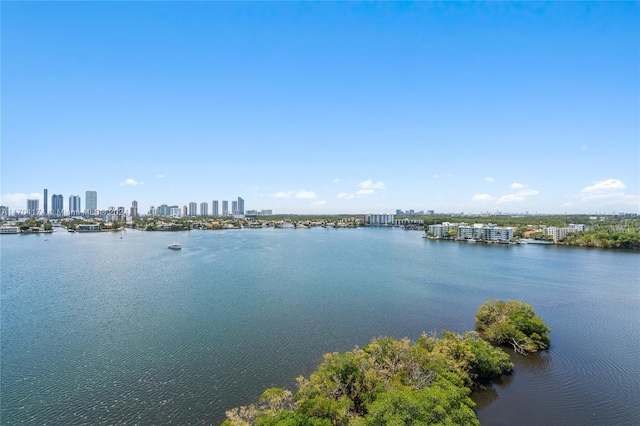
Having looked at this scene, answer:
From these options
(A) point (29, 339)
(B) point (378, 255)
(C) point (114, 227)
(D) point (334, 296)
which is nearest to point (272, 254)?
(B) point (378, 255)

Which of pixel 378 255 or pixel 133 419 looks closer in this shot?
pixel 133 419

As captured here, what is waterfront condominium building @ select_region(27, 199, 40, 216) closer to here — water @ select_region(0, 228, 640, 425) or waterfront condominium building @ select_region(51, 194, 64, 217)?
waterfront condominium building @ select_region(51, 194, 64, 217)

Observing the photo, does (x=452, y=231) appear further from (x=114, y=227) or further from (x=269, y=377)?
(x=114, y=227)

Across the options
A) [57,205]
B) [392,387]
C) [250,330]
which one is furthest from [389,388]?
[57,205]

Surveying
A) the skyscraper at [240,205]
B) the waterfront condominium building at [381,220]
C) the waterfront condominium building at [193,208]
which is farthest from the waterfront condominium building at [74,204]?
the waterfront condominium building at [381,220]

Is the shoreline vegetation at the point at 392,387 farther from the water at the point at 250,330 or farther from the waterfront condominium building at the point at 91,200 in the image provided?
the waterfront condominium building at the point at 91,200

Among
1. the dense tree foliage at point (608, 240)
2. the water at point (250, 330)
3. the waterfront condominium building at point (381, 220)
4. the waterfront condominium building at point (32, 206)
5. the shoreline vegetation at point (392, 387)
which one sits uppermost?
the waterfront condominium building at point (32, 206)
